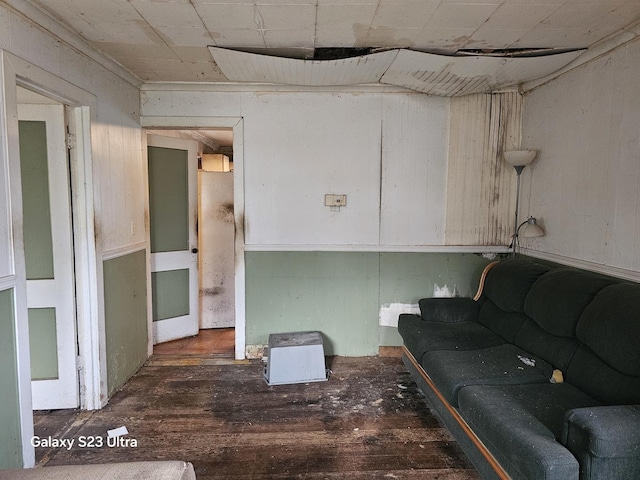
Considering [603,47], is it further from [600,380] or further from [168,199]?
[168,199]

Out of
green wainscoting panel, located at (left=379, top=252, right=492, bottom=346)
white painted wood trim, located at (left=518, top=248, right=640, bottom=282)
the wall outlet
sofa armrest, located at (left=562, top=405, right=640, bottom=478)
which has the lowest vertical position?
sofa armrest, located at (left=562, top=405, right=640, bottom=478)

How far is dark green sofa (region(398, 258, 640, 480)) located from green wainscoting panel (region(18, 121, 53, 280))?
2573 mm

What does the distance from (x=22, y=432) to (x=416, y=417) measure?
223cm

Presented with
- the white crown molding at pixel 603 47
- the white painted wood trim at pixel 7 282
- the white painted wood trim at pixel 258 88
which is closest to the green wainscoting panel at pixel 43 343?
the white painted wood trim at pixel 7 282

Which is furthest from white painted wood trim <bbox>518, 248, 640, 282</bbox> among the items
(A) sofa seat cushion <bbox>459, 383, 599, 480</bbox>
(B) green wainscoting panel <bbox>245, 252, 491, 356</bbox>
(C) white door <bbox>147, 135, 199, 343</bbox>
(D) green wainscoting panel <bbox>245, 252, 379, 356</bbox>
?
(C) white door <bbox>147, 135, 199, 343</bbox>

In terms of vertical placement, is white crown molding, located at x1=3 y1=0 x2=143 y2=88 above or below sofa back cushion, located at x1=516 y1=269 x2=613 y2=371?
above

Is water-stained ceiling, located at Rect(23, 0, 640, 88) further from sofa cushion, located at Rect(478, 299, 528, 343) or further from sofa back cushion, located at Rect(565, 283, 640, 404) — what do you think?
sofa cushion, located at Rect(478, 299, 528, 343)

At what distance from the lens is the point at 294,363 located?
122 inches

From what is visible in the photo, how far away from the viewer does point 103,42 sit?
8.22 ft

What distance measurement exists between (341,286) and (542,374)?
5.80 feet

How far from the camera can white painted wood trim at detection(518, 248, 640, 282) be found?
7.38 feet

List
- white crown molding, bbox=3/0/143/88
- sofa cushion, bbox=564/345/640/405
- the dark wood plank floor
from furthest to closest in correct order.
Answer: the dark wood plank floor, white crown molding, bbox=3/0/143/88, sofa cushion, bbox=564/345/640/405

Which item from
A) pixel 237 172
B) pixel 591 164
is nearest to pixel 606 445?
pixel 591 164

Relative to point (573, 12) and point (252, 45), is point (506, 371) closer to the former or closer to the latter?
point (573, 12)
